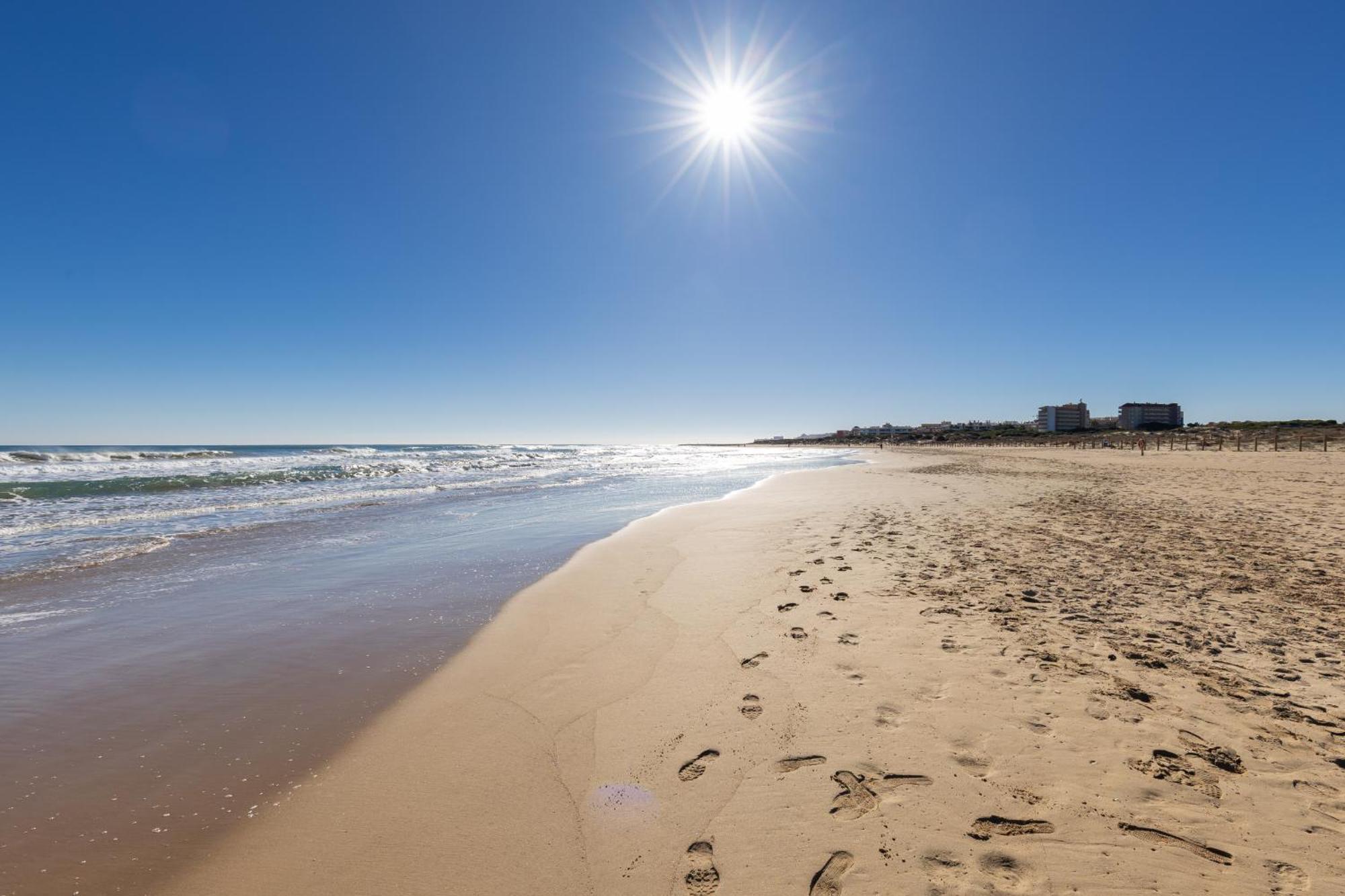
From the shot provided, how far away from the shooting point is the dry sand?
8.38 feet

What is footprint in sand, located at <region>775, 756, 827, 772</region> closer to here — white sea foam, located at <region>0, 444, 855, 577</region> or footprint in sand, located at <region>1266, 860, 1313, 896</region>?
footprint in sand, located at <region>1266, 860, 1313, 896</region>

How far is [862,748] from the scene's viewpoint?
11.4ft

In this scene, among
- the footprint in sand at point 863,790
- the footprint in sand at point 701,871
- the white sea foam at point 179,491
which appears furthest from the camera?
the white sea foam at point 179,491

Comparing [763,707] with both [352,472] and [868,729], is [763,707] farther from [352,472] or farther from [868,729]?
[352,472]

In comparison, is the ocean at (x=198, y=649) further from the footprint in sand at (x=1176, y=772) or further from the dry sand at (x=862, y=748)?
the footprint in sand at (x=1176, y=772)

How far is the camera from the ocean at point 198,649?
303cm

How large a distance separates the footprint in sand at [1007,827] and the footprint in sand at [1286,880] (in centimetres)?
81

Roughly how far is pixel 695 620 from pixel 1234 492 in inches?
750

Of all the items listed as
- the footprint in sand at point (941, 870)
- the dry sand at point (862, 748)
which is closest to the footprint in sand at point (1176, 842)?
the dry sand at point (862, 748)

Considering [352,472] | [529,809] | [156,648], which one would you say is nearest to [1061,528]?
[529,809]

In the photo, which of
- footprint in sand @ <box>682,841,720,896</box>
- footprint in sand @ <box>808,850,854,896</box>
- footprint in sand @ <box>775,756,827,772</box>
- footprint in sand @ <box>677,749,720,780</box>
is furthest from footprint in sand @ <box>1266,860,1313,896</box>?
footprint in sand @ <box>677,749,720,780</box>

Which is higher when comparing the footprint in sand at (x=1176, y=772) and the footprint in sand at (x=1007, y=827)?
the footprint in sand at (x=1176, y=772)

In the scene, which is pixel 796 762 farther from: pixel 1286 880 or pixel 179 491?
pixel 179 491

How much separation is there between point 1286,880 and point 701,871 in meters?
2.65
